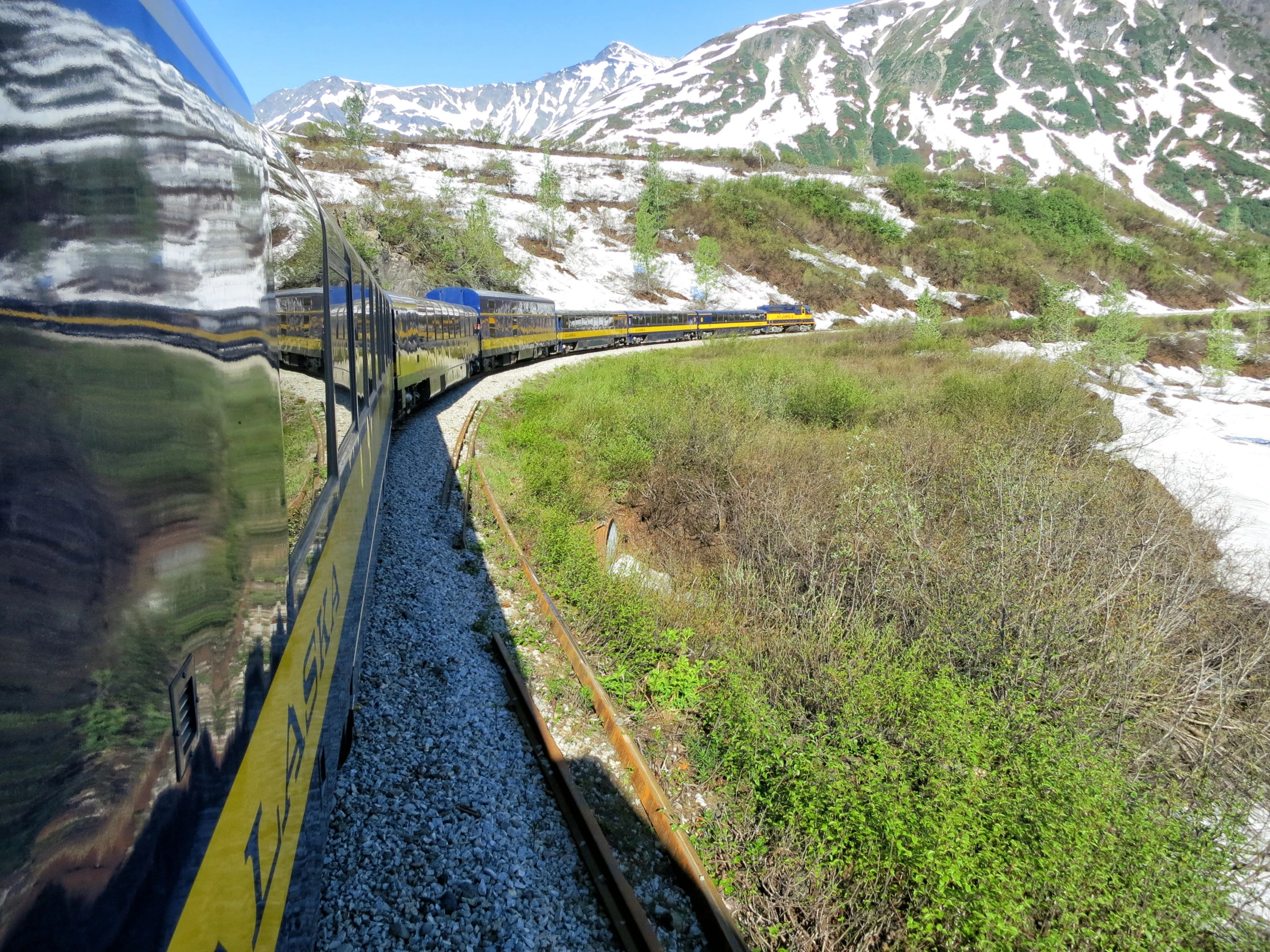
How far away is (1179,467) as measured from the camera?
52.1 feet

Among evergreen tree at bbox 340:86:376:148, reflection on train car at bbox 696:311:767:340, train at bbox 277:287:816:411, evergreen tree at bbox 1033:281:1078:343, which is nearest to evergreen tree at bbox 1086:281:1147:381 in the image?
evergreen tree at bbox 1033:281:1078:343

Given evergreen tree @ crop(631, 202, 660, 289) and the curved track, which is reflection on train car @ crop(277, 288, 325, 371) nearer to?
the curved track

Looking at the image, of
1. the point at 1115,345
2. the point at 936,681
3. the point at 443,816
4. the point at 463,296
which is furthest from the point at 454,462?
the point at 1115,345

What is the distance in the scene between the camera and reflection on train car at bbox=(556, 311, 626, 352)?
105ft

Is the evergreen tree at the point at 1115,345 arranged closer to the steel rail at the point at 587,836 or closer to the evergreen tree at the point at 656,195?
the steel rail at the point at 587,836

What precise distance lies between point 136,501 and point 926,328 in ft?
108

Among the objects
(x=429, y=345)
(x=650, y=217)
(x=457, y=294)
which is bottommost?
(x=429, y=345)

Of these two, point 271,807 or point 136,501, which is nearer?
point 136,501

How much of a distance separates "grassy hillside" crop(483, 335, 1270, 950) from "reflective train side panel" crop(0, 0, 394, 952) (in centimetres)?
327

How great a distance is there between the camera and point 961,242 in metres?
70.9

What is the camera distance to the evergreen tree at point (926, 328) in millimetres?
29156

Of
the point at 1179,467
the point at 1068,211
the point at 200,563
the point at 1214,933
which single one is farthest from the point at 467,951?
the point at 1068,211

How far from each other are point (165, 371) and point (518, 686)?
4.75 m

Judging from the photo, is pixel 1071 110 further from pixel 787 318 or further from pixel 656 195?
pixel 787 318
